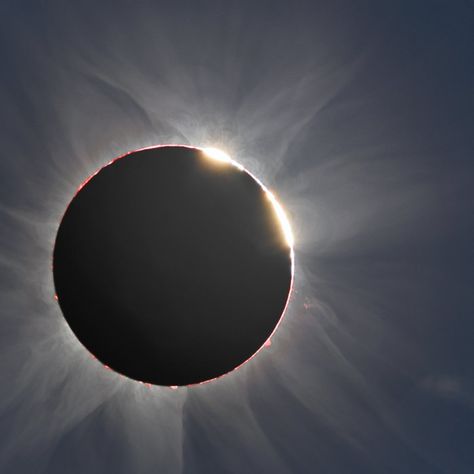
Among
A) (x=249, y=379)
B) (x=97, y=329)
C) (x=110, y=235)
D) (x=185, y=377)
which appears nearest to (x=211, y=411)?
(x=249, y=379)

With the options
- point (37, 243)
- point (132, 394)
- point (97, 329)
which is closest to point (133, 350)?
point (97, 329)

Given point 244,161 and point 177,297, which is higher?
point 244,161

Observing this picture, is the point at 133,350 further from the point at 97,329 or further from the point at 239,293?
the point at 239,293

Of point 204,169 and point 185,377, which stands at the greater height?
point 204,169

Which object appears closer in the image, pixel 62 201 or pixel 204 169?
pixel 204 169

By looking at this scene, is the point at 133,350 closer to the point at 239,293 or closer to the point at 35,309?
the point at 239,293

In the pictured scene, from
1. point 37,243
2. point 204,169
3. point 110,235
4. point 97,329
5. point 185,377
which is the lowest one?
point 185,377
